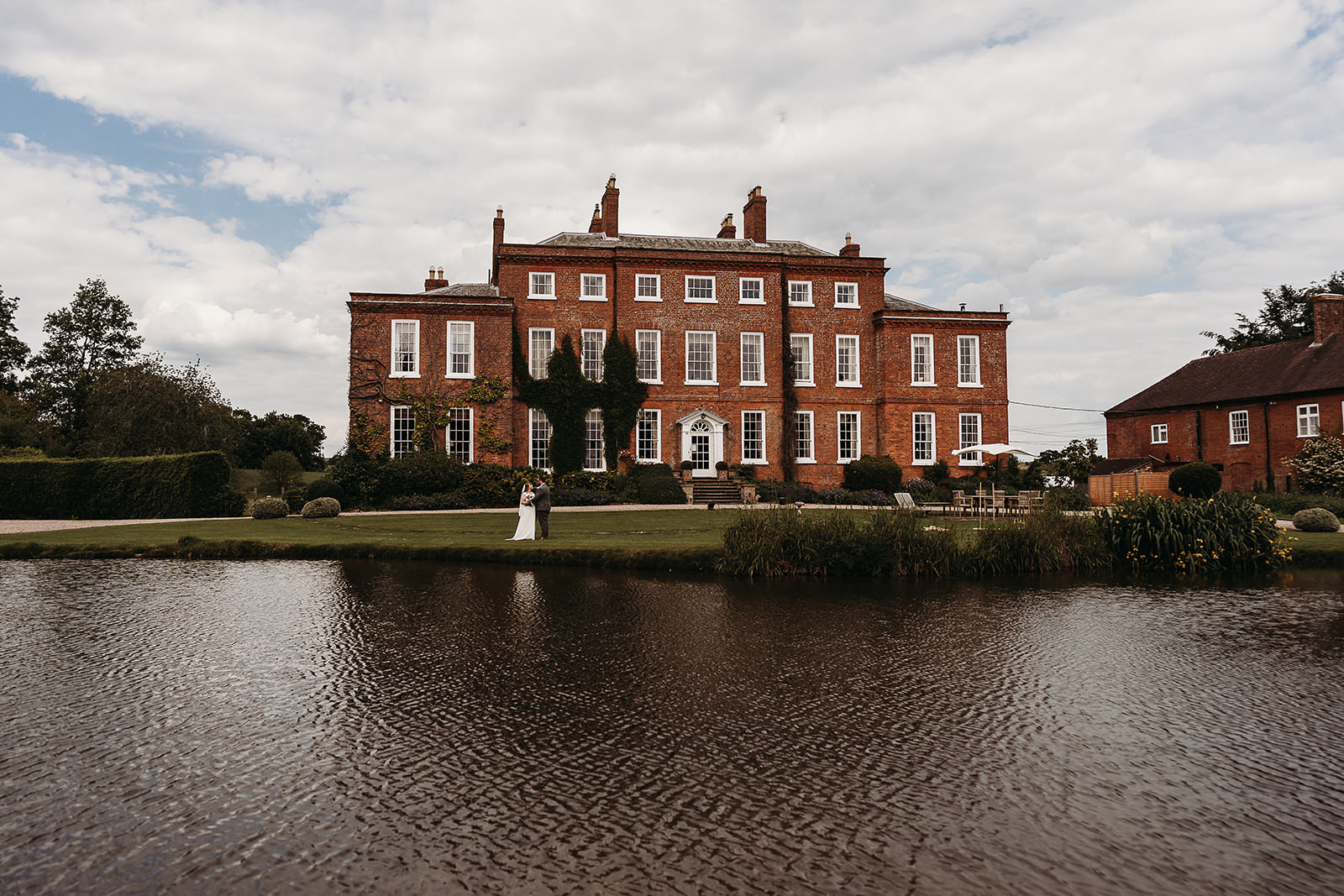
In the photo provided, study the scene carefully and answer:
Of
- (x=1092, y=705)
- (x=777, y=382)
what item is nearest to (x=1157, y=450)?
(x=777, y=382)

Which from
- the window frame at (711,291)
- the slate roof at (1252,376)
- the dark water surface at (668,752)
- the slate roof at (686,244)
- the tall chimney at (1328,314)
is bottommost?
the dark water surface at (668,752)

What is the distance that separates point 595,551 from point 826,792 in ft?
33.8

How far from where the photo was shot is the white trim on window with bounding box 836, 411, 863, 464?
32.6 metres

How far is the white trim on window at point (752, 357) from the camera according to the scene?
32219 mm

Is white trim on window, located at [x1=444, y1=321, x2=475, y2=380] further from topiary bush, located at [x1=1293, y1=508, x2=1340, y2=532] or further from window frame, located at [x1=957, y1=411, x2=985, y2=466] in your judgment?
topiary bush, located at [x1=1293, y1=508, x2=1340, y2=532]

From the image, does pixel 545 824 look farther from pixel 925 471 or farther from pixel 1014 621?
pixel 925 471

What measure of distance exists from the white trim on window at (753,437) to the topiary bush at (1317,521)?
1699cm

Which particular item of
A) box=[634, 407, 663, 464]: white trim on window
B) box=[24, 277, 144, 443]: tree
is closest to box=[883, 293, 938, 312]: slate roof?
box=[634, 407, 663, 464]: white trim on window

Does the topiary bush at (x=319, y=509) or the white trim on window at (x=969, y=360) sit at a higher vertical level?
the white trim on window at (x=969, y=360)

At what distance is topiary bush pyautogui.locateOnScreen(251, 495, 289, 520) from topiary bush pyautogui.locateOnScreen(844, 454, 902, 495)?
20033 mm

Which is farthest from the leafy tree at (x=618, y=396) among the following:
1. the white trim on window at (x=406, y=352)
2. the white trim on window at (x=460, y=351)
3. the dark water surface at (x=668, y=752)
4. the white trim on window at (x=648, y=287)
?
the dark water surface at (x=668, y=752)

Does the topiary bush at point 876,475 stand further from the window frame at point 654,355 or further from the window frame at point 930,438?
the window frame at point 654,355

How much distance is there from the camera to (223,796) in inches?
168

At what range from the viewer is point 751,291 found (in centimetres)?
3247
